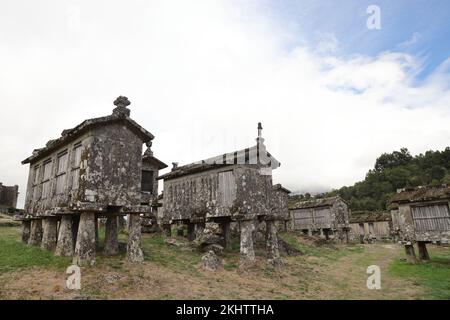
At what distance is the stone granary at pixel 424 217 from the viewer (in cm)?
1773

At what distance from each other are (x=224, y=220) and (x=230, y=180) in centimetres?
302

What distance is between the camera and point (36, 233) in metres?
16.0

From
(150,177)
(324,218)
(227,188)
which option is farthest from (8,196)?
(324,218)

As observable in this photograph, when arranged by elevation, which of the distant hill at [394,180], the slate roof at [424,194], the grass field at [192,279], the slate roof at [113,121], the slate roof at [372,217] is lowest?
the grass field at [192,279]

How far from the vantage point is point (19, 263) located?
38.1 feet

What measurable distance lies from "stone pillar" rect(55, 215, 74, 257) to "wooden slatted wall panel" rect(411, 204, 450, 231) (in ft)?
63.4

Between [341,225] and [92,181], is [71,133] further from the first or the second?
[341,225]

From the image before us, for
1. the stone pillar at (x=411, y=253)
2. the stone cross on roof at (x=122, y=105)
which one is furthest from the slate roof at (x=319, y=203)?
the stone cross on roof at (x=122, y=105)

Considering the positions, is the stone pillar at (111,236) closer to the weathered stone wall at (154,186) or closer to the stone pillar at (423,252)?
the weathered stone wall at (154,186)

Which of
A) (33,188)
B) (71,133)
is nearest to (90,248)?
(71,133)

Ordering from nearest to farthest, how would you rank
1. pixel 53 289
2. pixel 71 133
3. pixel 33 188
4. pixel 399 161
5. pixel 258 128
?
pixel 53 289
pixel 71 133
pixel 33 188
pixel 258 128
pixel 399 161

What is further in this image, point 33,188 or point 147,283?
point 33,188

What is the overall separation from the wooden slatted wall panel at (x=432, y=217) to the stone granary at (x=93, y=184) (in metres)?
16.2

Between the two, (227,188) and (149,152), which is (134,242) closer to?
(227,188)
